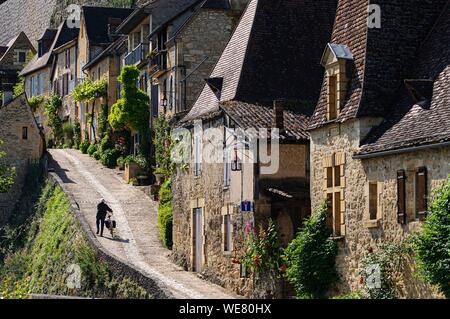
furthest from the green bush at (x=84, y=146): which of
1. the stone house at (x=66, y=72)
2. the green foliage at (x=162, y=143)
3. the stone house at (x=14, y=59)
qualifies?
the stone house at (x=14, y=59)

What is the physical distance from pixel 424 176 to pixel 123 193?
2928 centimetres

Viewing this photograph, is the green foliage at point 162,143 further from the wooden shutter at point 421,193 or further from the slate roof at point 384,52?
the wooden shutter at point 421,193

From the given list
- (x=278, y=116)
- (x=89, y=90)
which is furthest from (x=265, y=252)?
(x=89, y=90)

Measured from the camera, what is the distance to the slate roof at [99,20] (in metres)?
76.9

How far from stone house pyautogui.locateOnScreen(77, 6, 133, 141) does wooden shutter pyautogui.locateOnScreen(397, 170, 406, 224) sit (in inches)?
1768

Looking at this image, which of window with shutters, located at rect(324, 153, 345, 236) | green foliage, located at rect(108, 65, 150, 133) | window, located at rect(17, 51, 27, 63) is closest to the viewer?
window with shutters, located at rect(324, 153, 345, 236)

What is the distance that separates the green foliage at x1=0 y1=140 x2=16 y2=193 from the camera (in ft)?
206

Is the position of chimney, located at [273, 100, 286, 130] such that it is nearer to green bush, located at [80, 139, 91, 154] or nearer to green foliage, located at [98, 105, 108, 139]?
green foliage, located at [98, 105, 108, 139]

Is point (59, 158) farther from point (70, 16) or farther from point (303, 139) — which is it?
point (303, 139)

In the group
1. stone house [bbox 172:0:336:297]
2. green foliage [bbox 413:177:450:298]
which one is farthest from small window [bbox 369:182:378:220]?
stone house [bbox 172:0:336:297]

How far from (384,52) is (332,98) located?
75.9 inches

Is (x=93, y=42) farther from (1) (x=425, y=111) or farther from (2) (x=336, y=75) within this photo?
(1) (x=425, y=111)
